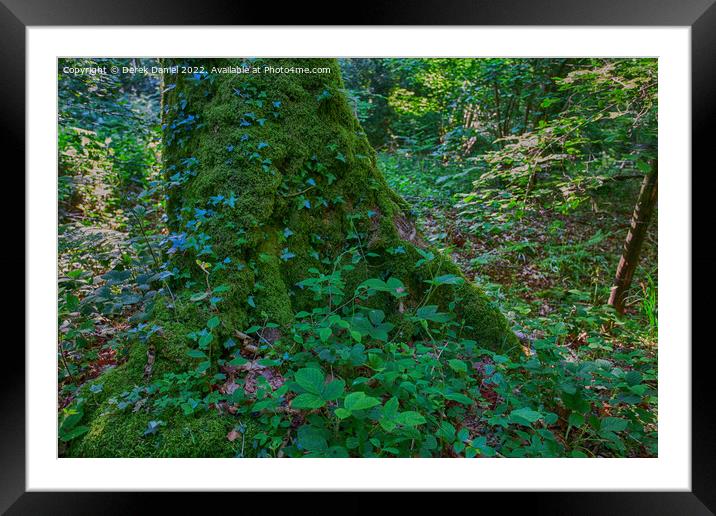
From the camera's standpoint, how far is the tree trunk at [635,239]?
369cm

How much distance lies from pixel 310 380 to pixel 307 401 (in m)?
0.08

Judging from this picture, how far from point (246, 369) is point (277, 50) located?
1565 millimetres

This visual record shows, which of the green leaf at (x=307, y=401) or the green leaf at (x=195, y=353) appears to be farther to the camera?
the green leaf at (x=195, y=353)

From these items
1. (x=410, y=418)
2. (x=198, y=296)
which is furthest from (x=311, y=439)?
(x=198, y=296)

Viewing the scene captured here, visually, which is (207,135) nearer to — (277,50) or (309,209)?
(309,209)

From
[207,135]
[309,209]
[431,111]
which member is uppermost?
[431,111]

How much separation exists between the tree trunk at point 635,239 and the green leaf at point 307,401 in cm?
377

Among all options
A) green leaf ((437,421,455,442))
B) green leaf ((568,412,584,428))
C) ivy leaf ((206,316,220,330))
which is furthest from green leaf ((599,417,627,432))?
ivy leaf ((206,316,220,330))

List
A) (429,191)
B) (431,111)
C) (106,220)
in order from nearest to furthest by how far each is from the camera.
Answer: (106,220) < (429,191) < (431,111)

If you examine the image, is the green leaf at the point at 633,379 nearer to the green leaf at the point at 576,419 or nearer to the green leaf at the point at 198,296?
the green leaf at the point at 576,419

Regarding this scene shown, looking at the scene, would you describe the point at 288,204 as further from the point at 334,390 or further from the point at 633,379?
the point at 633,379

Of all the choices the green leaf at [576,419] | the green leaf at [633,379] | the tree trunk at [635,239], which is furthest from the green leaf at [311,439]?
Result: the tree trunk at [635,239]
